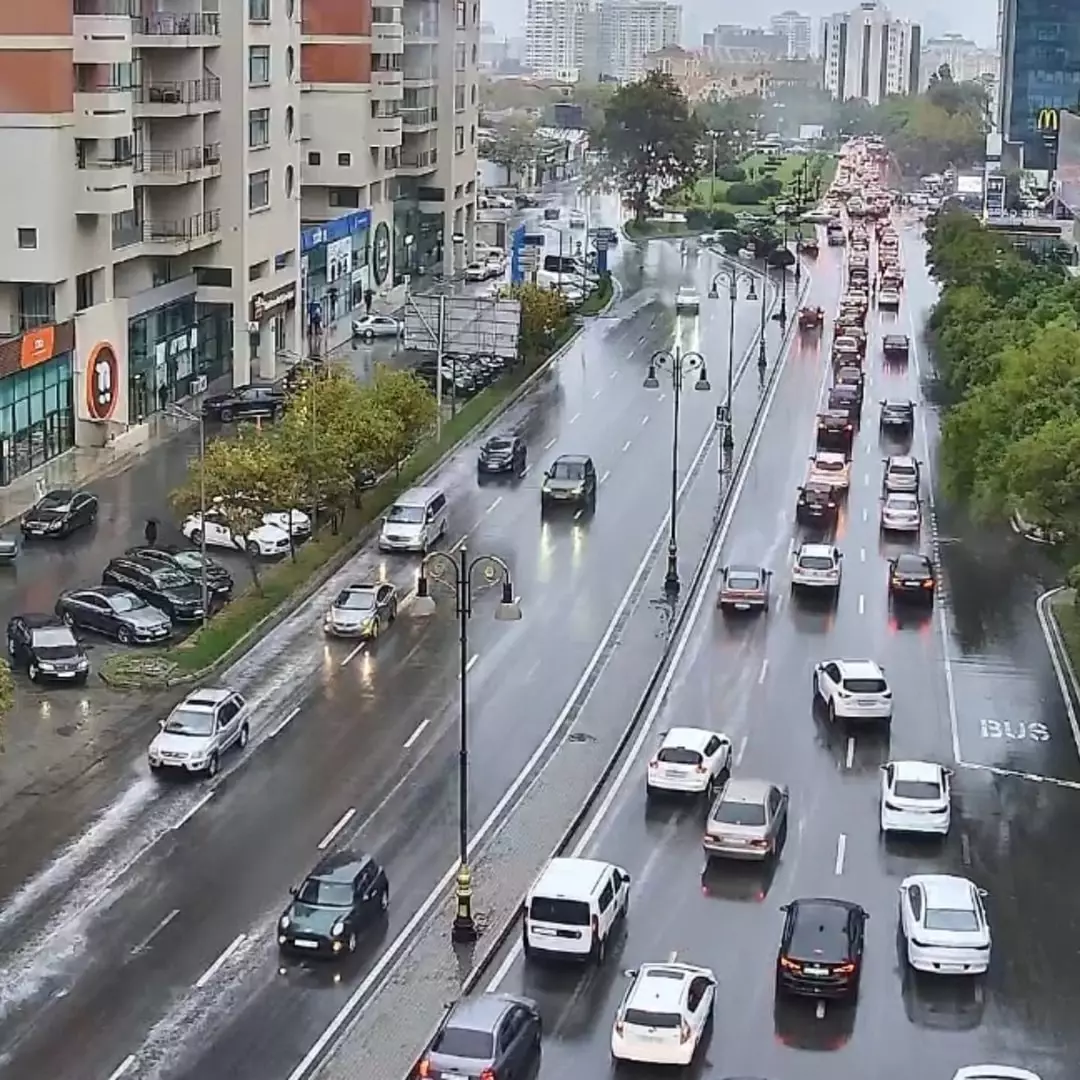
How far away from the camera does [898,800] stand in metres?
36.0

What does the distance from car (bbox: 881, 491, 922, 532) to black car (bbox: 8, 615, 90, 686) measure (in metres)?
23.4

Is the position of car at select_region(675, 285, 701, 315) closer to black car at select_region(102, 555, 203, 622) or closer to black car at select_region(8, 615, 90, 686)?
black car at select_region(102, 555, 203, 622)

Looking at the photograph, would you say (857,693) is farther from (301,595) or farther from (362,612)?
(301,595)

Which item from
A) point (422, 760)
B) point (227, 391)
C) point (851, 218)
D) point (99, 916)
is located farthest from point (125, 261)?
point (851, 218)

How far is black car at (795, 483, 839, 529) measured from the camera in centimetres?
6006

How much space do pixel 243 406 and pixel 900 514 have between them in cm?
2450

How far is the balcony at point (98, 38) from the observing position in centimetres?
6362

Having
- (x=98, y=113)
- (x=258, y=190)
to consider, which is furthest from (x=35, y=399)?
(x=258, y=190)

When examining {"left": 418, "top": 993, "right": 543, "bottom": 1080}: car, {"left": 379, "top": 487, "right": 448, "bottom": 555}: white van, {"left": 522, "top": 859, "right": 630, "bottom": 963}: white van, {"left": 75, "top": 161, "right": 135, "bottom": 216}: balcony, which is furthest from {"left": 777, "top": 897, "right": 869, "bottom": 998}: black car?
{"left": 75, "top": 161, "right": 135, "bottom": 216}: balcony

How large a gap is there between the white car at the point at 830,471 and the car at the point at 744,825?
2737cm

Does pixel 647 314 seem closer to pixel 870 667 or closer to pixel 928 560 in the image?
pixel 928 560

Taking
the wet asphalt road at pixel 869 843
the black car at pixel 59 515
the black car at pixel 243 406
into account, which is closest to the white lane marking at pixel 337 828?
the wet asphalt road at pixel 869 843

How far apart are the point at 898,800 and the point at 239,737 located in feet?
40.0

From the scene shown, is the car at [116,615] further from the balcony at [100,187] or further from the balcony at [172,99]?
the balcony at [172,99]
